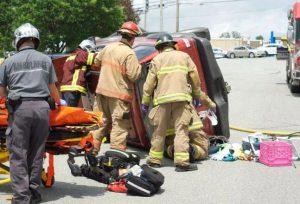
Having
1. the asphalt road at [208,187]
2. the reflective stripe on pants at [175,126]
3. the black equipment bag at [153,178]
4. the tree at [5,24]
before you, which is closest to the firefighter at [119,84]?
the reflective stripe on pants at [175,126]

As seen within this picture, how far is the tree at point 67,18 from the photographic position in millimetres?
25094

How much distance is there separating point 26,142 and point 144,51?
3.89m

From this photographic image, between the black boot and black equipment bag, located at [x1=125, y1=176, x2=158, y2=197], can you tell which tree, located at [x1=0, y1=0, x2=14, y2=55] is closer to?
the black boot

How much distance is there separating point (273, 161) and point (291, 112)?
241 inches

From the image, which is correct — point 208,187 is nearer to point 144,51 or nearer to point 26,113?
point 26,113

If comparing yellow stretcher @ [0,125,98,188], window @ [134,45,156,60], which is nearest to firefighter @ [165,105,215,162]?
window @ [134,45,156,60]

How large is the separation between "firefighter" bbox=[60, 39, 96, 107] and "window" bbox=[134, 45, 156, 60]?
2.44 feet

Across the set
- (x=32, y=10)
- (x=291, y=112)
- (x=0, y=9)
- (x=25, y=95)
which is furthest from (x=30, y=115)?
(x=0, y=9)

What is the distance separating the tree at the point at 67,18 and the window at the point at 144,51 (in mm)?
15996

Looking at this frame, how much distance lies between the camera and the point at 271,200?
598 centimetres

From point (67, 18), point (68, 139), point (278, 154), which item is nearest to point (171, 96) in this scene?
point (278, 154)

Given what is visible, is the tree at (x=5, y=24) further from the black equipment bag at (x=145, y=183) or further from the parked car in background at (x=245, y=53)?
the parked car in background at (x=245, y=53)

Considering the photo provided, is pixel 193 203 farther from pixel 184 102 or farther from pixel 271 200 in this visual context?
pixel 184 102

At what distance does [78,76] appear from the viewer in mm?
8953
